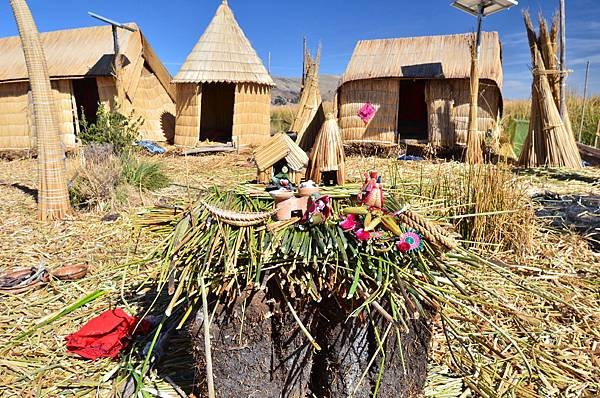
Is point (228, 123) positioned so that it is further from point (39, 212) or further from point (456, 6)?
point (39, 212)

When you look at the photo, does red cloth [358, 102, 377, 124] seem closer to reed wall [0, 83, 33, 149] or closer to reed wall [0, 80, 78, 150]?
reed wall [0, 80, 78, 150]

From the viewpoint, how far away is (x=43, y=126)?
5.24 metres

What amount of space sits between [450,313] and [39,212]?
15.4 feet

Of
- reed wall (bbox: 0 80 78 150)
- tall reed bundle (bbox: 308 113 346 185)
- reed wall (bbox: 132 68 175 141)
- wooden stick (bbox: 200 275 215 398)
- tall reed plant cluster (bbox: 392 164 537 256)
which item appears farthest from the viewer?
reed wall (bbox: 132 68 175 141)

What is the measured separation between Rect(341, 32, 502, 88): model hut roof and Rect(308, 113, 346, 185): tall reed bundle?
8278 millimetres

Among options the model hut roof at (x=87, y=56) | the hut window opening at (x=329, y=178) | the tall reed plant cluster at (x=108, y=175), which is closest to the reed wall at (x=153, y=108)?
the model hut roof at (x=87, y=56)

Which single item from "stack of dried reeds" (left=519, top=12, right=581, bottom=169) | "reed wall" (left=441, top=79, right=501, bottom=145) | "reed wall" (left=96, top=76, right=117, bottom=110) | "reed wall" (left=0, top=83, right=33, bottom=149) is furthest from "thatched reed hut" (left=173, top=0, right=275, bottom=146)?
"stack of dried reeds" (left=519, top=12, right=581, bottom=169)

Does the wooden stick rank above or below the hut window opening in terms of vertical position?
below

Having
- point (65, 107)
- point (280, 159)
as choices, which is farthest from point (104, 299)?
point (65, 107)

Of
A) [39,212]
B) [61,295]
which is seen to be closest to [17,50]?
[39,212]

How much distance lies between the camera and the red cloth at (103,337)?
271 cm

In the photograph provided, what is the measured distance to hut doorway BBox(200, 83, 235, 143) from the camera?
14383 mm

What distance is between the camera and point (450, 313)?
2996 millimetres

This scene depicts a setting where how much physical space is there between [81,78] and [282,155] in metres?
10.1
